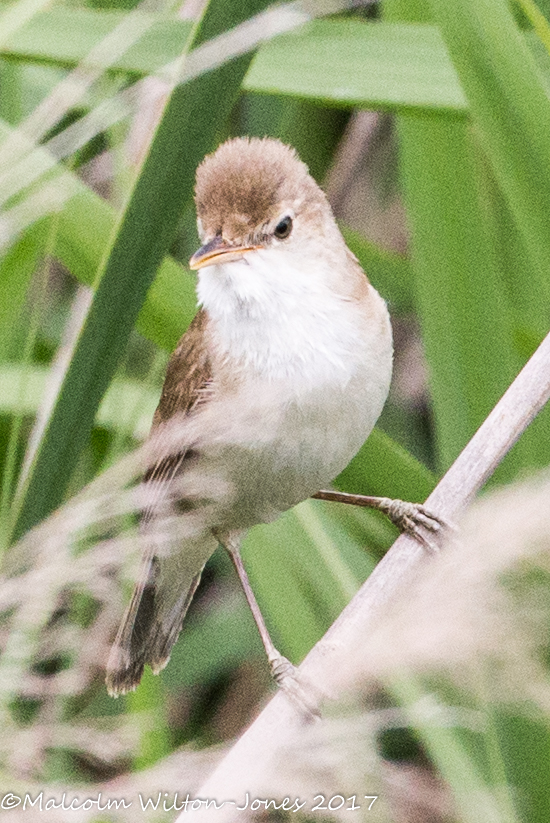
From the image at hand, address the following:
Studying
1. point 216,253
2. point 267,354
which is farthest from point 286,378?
point 216,253

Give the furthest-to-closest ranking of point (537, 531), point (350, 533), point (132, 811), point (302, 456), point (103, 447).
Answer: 1. point (350, 533)
2. point (103, 447)
3. point (302, 456)
4. point (132, 811)
5. point (537, 531)

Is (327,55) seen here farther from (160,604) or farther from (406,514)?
(160,604)

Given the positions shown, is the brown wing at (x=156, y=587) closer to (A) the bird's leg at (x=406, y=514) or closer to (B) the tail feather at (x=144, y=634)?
(B) the tail feather at (x=144, y=634)

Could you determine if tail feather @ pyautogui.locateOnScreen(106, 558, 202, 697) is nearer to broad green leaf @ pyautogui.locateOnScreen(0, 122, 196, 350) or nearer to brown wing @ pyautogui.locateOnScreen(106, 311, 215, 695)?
brown wing @ pyautogui.locateOnScreen(106, 311, 215, 695)

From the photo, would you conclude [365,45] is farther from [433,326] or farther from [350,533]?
[350,533]

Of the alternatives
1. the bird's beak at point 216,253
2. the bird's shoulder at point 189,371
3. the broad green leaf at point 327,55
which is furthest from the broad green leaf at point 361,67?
the bird's shoulder at point 189,371

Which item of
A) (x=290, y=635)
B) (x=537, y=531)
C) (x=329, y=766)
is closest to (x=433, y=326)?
(x=290, y=635)
